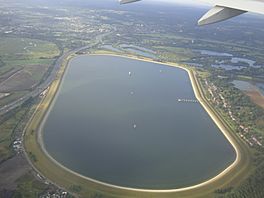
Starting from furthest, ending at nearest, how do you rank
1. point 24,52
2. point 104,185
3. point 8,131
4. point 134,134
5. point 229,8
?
point 24,52, point 134,134, point 8,131, point 104,185, point 229,8

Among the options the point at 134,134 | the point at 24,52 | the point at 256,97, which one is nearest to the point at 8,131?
the point at 134,134

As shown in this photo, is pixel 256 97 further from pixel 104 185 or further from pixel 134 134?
pixel 104 185

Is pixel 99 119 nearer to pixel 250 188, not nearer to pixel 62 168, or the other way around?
pixel 62 168

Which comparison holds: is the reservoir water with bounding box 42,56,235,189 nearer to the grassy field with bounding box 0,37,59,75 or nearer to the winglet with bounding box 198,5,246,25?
the grassy field with bounding box 0,37,59,75

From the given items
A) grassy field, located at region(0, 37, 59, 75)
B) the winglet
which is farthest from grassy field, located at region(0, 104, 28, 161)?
the winglet

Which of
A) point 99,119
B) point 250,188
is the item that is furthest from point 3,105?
point 250,188

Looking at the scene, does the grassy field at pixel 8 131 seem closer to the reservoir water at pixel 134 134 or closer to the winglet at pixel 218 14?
the reservoir water at pixel 134 134
